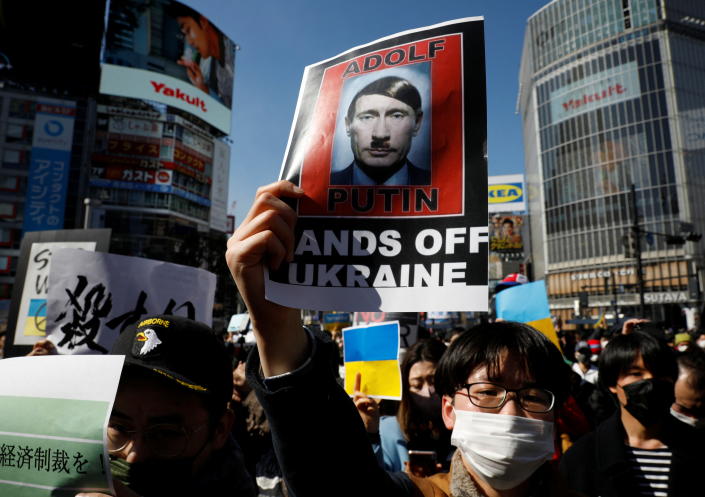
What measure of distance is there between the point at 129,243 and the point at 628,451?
56.8 meters

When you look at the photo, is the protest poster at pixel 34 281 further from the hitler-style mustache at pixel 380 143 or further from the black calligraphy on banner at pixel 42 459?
the hitler-style mustache at pixel 380 143

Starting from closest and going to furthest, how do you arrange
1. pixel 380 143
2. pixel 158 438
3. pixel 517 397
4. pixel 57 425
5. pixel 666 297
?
pixel 57 425 < pixel 380 143 < pixel 158 438 < pixel 517 397 < pixel 666 297

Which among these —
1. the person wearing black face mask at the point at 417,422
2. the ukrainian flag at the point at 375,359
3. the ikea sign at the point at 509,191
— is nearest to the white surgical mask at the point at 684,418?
the person wearing black face mask at the point at 417,422

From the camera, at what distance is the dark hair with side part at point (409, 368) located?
3324 mm

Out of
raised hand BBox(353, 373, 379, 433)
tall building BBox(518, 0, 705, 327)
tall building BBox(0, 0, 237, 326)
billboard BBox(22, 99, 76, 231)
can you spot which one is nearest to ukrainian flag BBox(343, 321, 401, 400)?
raised hand BBox(353, 373, 379, 433)

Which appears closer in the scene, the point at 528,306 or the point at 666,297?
the point at 528,306

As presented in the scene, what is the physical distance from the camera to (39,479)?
1.09 meters

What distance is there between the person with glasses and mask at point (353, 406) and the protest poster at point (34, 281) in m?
3.00

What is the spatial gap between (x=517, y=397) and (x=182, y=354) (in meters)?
1.15

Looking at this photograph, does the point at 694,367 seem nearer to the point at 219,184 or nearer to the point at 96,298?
the point at 96,298

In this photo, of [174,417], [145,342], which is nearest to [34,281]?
[145,342]

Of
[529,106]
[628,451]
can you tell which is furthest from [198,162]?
[628,451]

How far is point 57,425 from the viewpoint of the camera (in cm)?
108

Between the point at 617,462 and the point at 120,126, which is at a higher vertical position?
the point at 120,126
